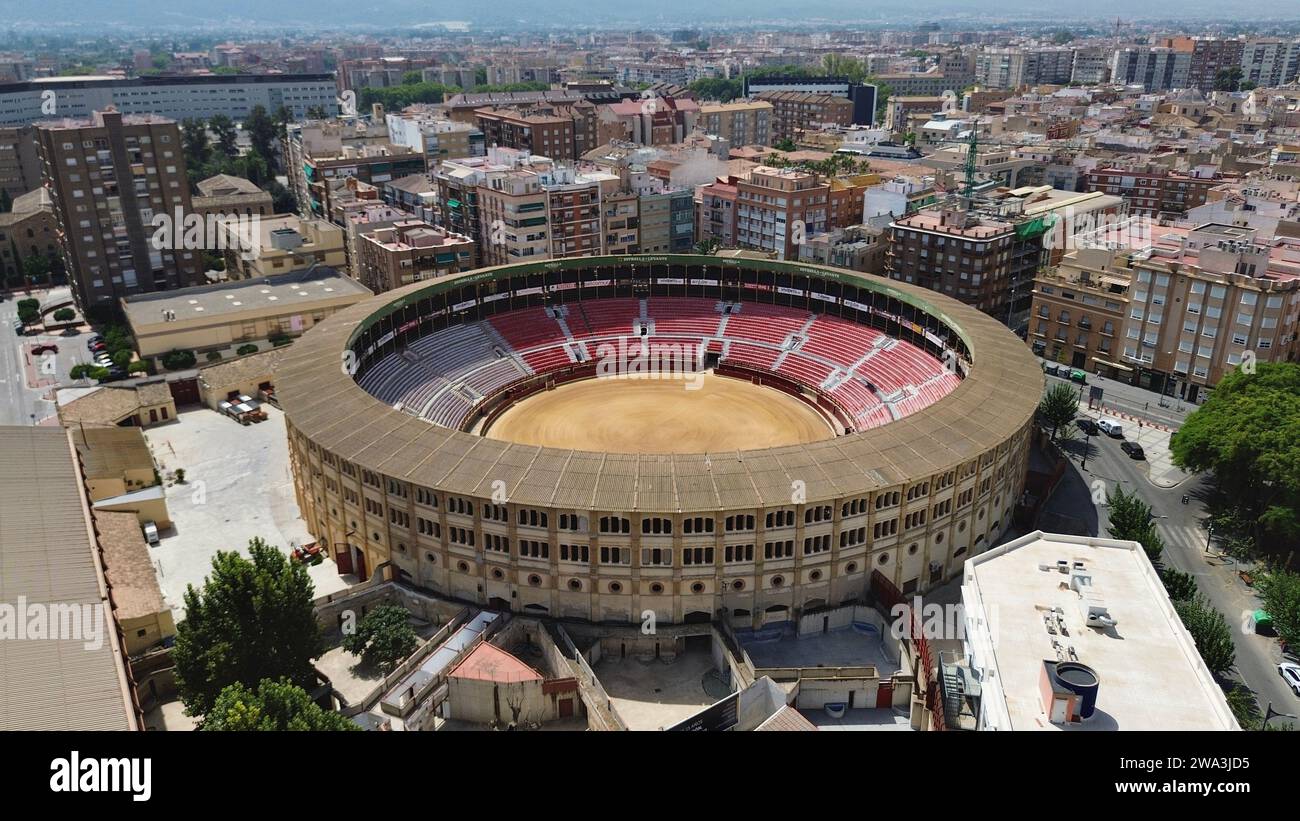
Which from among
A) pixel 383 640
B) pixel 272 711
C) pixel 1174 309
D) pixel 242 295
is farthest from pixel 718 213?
pixel 272 711

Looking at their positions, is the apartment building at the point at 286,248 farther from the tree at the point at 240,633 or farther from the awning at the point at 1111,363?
the awning at the point at 1111,363

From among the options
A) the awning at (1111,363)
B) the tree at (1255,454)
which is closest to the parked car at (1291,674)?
the tree at (1255,454)

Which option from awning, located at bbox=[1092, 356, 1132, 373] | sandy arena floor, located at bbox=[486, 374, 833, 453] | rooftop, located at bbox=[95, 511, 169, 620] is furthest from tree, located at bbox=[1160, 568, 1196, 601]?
rooftop, located at bbox=[95, 511, 169, 620]

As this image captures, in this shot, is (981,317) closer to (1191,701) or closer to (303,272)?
(1191,701)

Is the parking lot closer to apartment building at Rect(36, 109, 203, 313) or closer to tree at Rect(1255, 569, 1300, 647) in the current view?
apartment building at Rect(36, 109, 203, 313)

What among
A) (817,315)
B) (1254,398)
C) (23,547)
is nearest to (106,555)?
(23,547)
